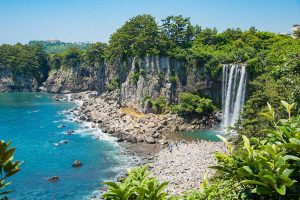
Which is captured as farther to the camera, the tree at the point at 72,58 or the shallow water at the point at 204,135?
the tree at the point at 72,58

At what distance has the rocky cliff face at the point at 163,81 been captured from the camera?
57.7 m

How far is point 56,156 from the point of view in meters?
43.8

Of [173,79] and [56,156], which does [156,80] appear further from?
[56,156]

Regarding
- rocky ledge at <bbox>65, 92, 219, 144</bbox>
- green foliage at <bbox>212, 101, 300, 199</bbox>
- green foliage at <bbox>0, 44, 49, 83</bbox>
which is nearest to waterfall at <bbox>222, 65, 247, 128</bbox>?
rocky ledge at <bbox>65, 92, 219, 144</bbox>

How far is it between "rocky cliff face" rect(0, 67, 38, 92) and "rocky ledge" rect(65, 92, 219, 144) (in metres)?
45.6

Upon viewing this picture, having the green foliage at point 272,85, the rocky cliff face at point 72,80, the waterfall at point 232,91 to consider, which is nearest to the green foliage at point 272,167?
the green foliage at point 272,85

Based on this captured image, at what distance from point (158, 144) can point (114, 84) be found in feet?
112

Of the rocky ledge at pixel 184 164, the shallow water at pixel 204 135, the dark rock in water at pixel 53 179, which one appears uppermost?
the shallow water at pixel 204 135

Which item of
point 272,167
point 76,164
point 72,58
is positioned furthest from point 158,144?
point 72,58

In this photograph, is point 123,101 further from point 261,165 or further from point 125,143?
point 261,165

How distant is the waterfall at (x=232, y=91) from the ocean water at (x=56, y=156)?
17.6m

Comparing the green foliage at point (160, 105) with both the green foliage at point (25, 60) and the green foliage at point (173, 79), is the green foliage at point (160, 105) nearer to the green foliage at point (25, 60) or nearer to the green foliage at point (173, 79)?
the green foliage at point (173, 79)

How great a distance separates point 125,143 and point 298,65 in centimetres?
3373

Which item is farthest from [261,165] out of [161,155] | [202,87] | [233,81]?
[202,87]
